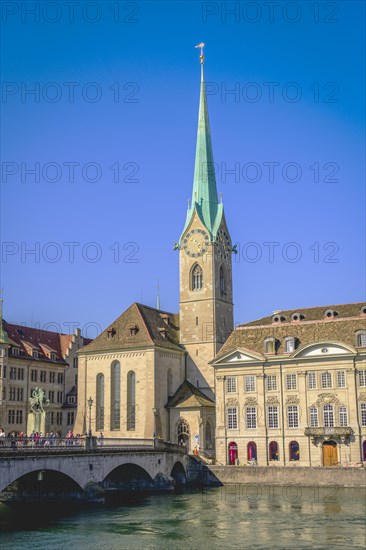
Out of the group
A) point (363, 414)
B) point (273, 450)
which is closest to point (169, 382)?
point (273, 450)

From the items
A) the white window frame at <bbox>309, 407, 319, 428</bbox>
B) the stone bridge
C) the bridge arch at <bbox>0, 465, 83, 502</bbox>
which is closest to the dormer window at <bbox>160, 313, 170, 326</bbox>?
the stone bridge

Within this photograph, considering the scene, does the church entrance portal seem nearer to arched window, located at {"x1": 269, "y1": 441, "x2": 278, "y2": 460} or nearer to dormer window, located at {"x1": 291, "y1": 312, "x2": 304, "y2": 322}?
arched window, located at {"x1": 269, "y1": 441, "x2": 278, "y2": 460}

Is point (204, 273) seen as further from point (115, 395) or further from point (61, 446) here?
point (61, 446)

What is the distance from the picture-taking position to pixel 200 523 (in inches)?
1567

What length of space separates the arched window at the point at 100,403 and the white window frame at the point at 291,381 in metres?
20.0

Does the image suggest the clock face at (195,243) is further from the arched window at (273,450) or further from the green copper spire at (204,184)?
the arched window at (273,450)

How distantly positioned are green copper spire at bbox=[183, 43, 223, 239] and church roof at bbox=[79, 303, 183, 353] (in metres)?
11.5

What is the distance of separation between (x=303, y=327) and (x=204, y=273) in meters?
16.2

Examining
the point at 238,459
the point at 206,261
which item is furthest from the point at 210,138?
the point at 238,459

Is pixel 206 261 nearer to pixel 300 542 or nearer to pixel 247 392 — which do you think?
pixel 247 392

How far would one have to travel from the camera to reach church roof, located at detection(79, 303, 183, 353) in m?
75.1

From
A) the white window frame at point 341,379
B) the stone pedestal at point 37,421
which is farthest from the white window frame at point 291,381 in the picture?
the stone pedestal at point 37,421

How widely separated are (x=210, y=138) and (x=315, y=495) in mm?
46185

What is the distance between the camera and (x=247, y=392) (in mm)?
68000
